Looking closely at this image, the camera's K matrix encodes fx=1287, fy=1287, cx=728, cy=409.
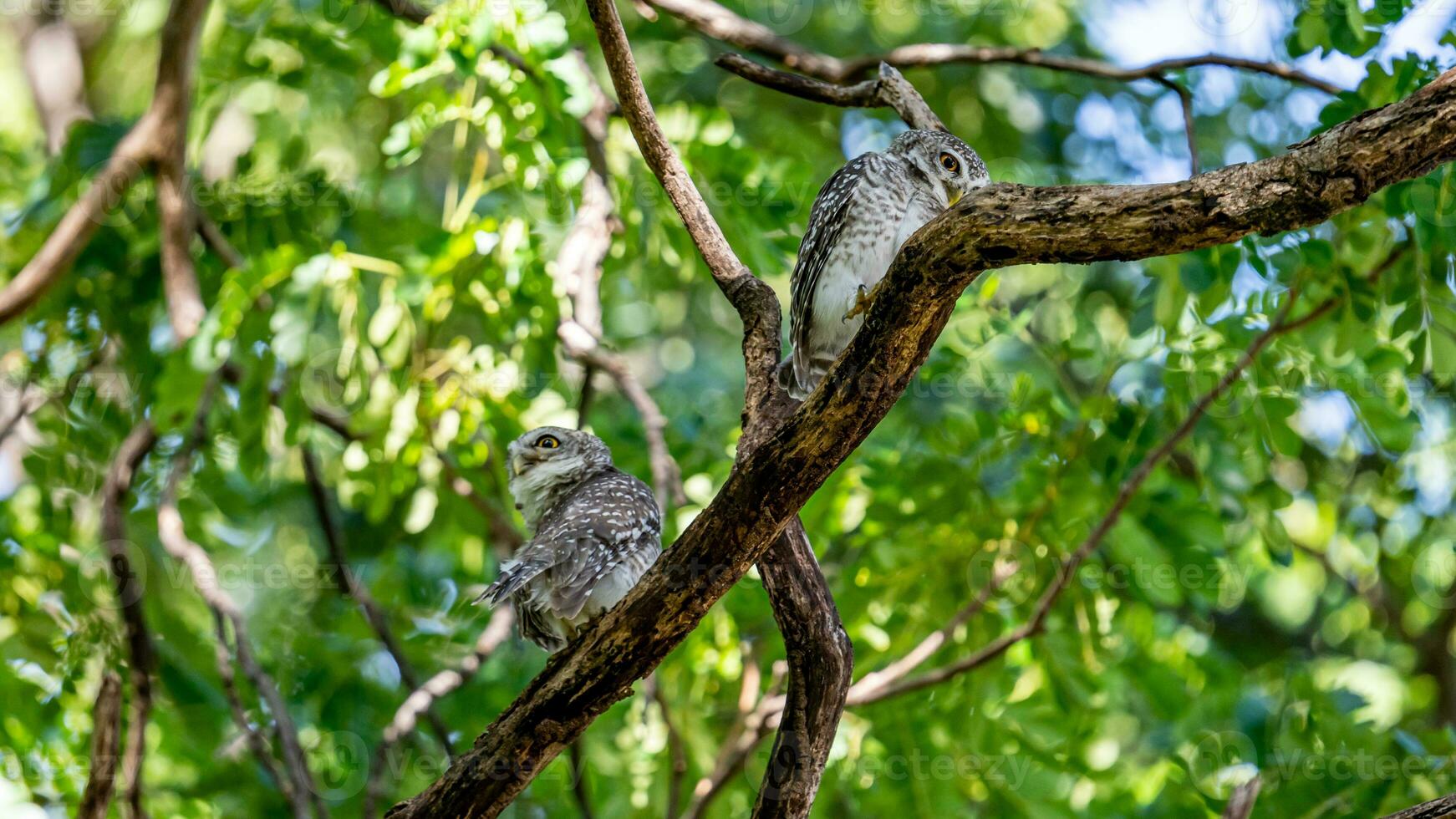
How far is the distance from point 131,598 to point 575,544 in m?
2.25

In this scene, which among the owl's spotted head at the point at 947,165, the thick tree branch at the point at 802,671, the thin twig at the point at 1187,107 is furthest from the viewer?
the thin twig at the point at 1187,107

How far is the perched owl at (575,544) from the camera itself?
13.1 feet

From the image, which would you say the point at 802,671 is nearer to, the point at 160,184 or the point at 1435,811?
the point at 1435,811

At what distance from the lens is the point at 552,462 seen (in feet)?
16.1

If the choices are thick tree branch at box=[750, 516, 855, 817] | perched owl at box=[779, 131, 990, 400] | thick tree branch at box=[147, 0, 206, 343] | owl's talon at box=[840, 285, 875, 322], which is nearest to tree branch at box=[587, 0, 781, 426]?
owl's talon at box=[840, 285, 875, 322]

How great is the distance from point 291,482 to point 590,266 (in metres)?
3.52

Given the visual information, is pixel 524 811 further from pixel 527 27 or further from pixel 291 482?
pixel 527 27

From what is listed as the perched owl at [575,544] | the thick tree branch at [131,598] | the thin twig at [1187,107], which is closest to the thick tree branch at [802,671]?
the perched owl at [575,544]

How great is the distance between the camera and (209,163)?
828 centimetres

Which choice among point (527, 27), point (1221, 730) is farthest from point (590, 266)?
point (1221, 730)

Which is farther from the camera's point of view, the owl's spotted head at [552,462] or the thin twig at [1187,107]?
the owl's spotted head at [552,462]

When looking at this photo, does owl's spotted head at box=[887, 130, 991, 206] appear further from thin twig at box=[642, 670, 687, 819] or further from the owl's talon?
thin twig at box=[642, 670, 687, 819]

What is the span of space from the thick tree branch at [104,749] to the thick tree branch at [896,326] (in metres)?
1.90

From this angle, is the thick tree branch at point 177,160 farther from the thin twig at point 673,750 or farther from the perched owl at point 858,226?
the perched owl at point 858,226
